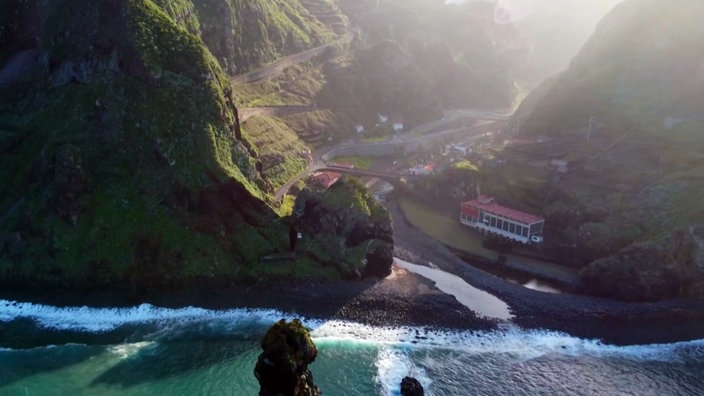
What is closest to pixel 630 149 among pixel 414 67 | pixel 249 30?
pixel 414 67

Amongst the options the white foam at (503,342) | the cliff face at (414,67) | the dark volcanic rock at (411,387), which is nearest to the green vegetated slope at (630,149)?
the white foam at (503,342)

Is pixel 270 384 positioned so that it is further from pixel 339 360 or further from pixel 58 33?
pixel 58 33

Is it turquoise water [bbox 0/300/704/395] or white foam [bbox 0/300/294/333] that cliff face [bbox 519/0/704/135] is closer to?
turquoise water [bbox 0/300/704/395]

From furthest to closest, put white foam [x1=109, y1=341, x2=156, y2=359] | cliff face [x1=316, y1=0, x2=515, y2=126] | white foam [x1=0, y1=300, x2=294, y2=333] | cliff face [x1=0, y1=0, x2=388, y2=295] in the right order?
cliff face [x1=316, y1=0, x2=515, y2=126], cliff face [x1=0, y1=0, x2=388, y2=295], white foam [x1=0, y1=300, x2=294, y2=333], white foam [x1=109, y1=341, x2=156, y2=359]

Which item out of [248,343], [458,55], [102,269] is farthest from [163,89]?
[458,55]

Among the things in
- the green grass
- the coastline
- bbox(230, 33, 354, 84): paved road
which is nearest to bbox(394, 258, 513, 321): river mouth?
the coastline
